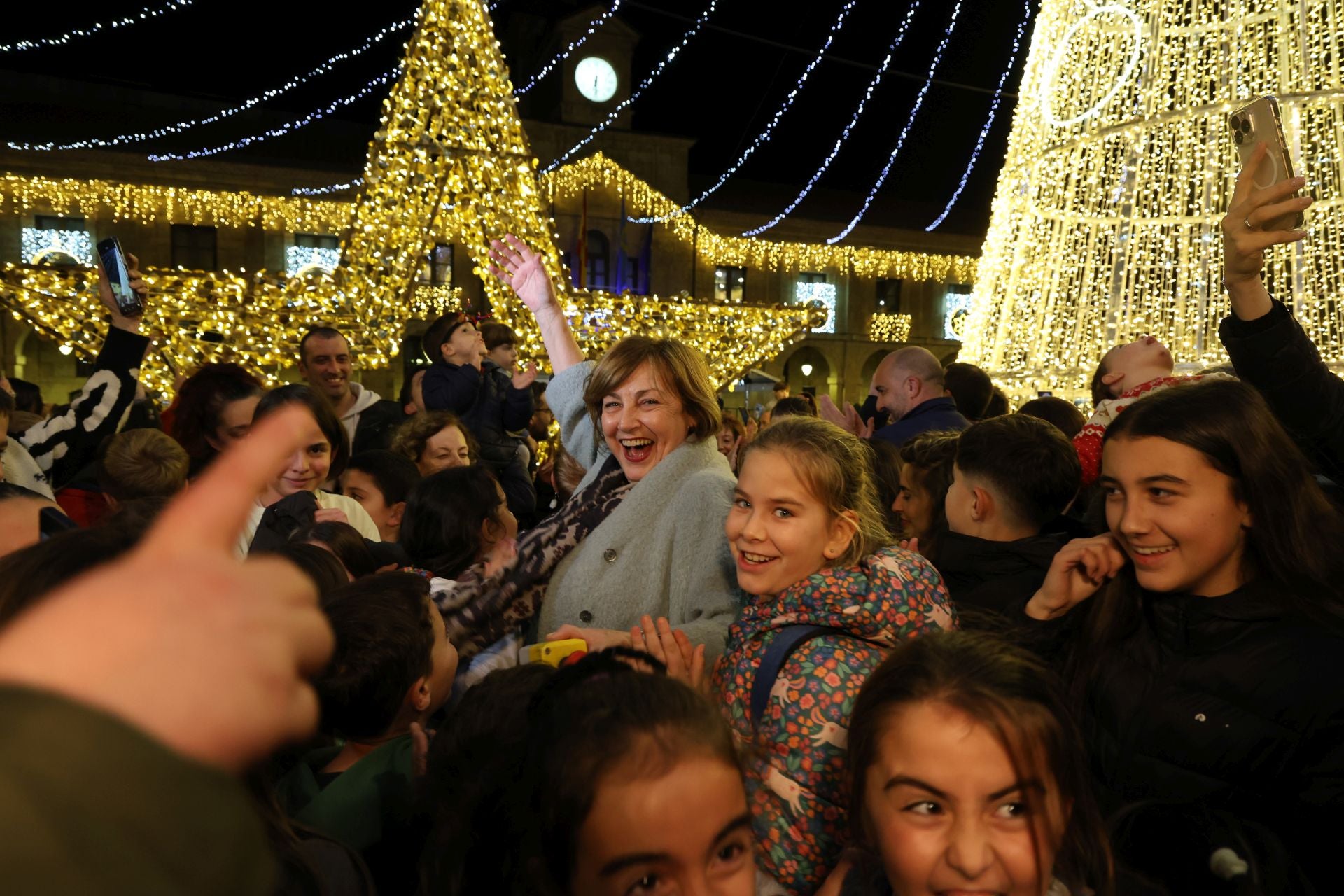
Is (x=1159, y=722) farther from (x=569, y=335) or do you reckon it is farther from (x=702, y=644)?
(x=569, y=335)

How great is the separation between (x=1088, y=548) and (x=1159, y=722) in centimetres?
39

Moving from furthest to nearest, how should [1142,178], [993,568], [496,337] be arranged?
[1142,178] → [496,337] → [993,568]

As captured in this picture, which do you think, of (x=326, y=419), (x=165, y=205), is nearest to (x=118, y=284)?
(x=326, y=419)

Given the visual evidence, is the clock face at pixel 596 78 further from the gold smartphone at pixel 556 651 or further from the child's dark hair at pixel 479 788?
the child's dark hair at pixel 479 788

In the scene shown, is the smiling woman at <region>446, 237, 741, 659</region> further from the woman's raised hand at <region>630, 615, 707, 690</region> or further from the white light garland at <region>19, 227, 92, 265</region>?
the white light garland at <region>19, 227, 92, 265</region>

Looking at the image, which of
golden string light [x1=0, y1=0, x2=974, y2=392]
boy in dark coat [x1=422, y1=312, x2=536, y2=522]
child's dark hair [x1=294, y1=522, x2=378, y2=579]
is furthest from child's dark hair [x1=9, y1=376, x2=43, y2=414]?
child's dark hair [x1=294, y1=522, x2=378, y2=579]

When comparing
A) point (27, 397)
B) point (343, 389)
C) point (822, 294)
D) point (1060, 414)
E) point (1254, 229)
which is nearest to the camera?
point (1254, 229)

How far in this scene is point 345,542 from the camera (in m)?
2.94

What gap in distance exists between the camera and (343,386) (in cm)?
531

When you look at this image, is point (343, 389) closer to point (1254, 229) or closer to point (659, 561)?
point (659, 561)

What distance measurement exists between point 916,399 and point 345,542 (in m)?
3.07

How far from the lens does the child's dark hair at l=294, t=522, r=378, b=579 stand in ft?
9.56

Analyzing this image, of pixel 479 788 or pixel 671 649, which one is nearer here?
pixel 479 788

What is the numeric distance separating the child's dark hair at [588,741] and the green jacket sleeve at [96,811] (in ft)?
2.63
